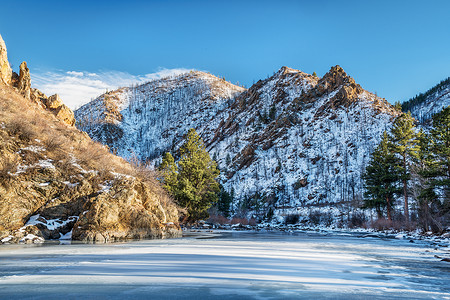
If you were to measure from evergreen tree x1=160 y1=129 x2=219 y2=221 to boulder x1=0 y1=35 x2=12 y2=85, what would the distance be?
19.1 m

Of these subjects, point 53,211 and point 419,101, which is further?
point 419,101

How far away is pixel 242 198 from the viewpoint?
8700 centimetres

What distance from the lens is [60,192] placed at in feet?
57.1

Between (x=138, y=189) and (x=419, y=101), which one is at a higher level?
(x=419, y=101)

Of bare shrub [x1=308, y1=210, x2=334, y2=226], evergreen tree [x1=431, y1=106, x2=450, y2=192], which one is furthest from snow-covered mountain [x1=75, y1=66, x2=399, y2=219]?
evergreen tree [x1=431, y1=106, x2=450, y2=192]

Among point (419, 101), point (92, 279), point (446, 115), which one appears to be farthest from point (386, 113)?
point (92, 279)

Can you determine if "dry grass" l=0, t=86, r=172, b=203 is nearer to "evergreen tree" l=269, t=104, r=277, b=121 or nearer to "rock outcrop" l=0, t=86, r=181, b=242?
"rock outcrop" l=0, t=86, r=181, b=242

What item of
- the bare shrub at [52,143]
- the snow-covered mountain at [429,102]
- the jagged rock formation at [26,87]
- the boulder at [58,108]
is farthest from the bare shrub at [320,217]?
the snow-covered mountain at [429,102]

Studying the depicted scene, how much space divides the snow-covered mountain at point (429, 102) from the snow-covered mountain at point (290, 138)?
54.8m

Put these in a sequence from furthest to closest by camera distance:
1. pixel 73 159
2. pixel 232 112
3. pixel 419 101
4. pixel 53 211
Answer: pixel 419 101
pixel 232 112
pixel 73 159
pixel 53 211

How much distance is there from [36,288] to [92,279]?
92 centimetres

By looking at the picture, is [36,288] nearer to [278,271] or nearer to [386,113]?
[278,271]

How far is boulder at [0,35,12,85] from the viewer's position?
87.1ft

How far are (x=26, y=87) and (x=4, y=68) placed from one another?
2.35m
